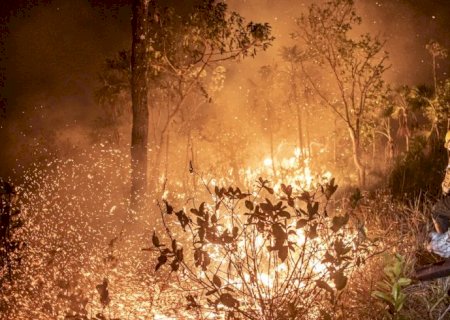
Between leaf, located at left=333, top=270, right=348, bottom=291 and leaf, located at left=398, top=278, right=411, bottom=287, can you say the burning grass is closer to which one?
leaf, located at left=333, top=270, right=348, bottom=291

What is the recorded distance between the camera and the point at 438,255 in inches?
239

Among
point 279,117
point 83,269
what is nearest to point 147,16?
point 83,269

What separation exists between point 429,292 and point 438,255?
47cm

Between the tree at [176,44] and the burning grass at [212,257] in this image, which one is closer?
the burning grass at [212,257]

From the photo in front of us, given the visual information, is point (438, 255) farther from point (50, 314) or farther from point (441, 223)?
point (50, 314)

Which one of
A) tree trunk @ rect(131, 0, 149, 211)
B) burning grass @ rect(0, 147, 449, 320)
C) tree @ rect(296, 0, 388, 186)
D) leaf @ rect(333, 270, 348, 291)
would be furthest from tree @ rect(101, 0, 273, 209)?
leaf @ rect(333, 270, 348, 291)

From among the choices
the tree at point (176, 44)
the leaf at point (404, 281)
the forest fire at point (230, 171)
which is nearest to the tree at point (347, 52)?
the forest fire at point (230, 171)

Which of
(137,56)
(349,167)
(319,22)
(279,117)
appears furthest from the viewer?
(279,117)

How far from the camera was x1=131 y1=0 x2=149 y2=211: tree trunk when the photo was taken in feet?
32.9

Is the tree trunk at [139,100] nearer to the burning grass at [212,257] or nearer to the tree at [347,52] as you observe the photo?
the burning grass at [212,257]

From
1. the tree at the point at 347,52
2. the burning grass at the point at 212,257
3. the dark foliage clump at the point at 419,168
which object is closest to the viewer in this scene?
the burning grass at the point at 212,257

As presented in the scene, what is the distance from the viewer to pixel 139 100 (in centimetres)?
1009

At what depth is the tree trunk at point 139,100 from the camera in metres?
10.0

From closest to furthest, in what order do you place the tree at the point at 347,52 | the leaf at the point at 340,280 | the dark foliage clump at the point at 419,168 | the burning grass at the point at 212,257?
1. the leaf at the point at 340,280
2. the burning grass at the point at 212,257
3. the dark foliage clump at the point at 419,168
4. the tree at the point at 347,52
